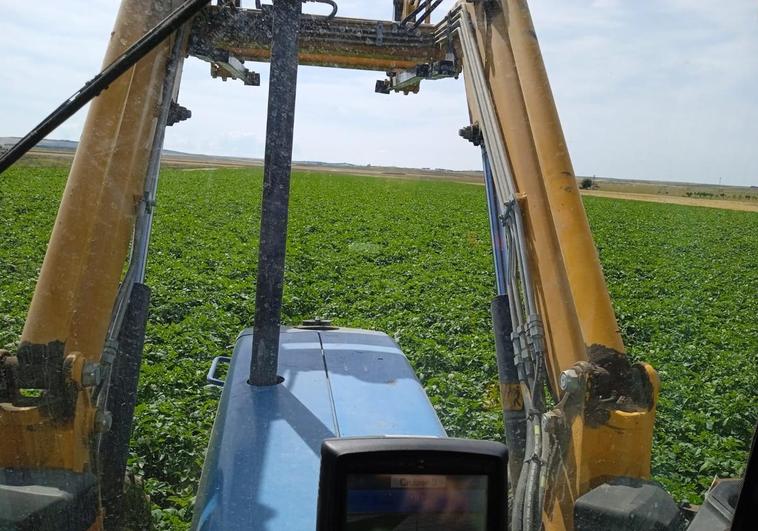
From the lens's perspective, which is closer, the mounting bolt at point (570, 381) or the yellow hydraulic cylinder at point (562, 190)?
the mounting bolt at point (570, 381)

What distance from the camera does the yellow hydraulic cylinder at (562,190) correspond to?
2.12 metres

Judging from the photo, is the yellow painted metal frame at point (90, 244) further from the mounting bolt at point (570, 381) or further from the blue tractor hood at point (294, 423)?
the mounting bolt at point (570, 381)

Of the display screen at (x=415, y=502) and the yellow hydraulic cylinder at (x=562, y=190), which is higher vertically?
the yellow hydraulic cylinder at (x=562, y=190)

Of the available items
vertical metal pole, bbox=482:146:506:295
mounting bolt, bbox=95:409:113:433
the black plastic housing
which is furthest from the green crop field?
the black plastic housing

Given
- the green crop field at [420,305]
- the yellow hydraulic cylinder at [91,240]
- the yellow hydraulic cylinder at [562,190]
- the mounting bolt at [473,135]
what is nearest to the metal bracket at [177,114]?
the yellow hydraulic cylinder at [91,240]

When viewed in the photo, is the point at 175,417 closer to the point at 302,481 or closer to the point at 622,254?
the point at 302,481

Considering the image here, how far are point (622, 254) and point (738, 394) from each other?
217 centimetres

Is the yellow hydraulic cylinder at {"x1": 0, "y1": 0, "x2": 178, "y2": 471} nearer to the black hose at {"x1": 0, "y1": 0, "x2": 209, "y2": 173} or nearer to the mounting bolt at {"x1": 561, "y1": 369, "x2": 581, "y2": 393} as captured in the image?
the black hose at {"x1": 0, "y1": 0, "x2": 209, "y2": 173}

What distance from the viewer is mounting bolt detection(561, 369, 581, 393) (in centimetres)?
198

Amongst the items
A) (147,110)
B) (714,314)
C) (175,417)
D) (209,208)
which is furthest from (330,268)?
(147,110)

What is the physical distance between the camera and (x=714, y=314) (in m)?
8.75

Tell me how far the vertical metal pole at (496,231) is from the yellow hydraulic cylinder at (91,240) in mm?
1246

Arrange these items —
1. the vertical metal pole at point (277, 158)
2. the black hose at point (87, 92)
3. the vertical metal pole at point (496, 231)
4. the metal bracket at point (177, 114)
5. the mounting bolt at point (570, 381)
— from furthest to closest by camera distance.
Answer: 1. the vertical metal pole at point (496, 231)
2. the metal bracket at point (177, 114)
3. the vertical metal pole at point (277, 158)
4. the mounting bolt at point (570, 381)
5. the black hose at point (87, 92)

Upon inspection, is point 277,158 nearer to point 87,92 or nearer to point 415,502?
point 87,92
